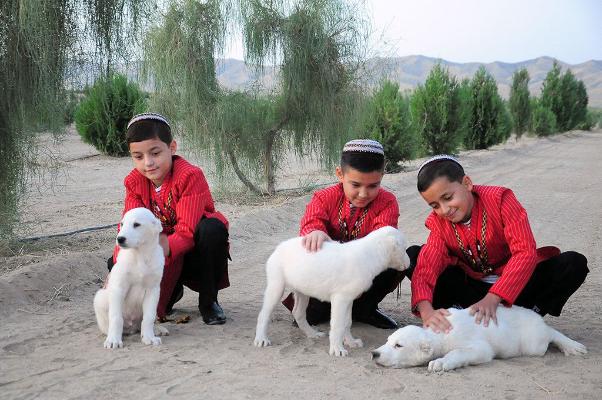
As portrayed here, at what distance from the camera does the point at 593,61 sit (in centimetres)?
19025

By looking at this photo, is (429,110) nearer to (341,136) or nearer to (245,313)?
(341,136)

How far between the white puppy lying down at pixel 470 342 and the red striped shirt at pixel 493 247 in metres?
0.20

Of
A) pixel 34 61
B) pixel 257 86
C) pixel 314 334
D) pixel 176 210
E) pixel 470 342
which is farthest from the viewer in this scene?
pixel 257 86

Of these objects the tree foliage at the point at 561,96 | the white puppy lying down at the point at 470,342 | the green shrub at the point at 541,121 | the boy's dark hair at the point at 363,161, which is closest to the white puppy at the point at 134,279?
the boy's dark hair at the point at 363,161

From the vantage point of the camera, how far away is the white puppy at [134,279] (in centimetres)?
432

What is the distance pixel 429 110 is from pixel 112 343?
19.0 meters

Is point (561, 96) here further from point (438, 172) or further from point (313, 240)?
point (313, 240)

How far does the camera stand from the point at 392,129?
1822cm

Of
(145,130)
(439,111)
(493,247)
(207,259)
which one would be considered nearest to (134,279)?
(207,259)

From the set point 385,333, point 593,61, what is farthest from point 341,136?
point 593,61

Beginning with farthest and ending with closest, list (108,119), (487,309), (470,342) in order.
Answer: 1. (108,119)
2. (487,309)
3. (470,342)

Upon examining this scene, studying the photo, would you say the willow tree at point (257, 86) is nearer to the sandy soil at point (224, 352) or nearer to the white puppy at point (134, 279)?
the sandy soil at point (224, 352)

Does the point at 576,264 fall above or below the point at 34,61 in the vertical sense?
below

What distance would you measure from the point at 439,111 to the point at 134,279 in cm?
1877
